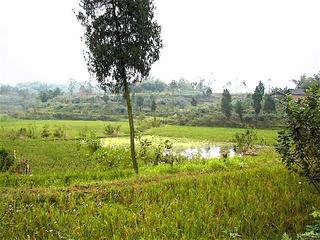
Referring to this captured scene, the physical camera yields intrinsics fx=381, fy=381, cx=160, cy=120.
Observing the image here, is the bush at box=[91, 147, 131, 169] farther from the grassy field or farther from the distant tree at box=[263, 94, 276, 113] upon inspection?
the distant tree at box=[263, 94, 276, 113]

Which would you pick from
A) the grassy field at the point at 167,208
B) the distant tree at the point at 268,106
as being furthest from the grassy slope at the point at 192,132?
the grassy field at the point at 167,208

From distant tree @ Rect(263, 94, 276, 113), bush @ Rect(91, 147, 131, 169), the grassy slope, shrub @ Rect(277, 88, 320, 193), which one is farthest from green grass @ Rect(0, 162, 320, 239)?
distant tree @ Rect(263, 94, 276, 113)

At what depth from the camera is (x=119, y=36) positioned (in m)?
13.5

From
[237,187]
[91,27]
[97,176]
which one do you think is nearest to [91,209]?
[237,187]

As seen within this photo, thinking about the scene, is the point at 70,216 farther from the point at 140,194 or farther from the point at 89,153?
the point at 89,153

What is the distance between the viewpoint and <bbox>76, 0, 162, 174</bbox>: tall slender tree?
43.9 ft

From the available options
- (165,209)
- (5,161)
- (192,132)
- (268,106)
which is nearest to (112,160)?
(5,161)

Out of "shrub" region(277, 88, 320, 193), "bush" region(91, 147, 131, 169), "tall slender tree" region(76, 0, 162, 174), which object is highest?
"tall slender tree" region(76, 0, 162, 174)

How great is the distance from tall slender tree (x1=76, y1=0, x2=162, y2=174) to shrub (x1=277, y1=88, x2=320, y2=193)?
22.7ft

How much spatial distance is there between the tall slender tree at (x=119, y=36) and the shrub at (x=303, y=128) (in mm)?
6914

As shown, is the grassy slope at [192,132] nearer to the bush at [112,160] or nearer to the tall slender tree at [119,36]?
the bush at [112,160]

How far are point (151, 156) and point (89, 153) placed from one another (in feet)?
13.1

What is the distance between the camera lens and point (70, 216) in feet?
27.8

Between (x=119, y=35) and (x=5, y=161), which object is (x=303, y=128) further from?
(x=5, y=161)
